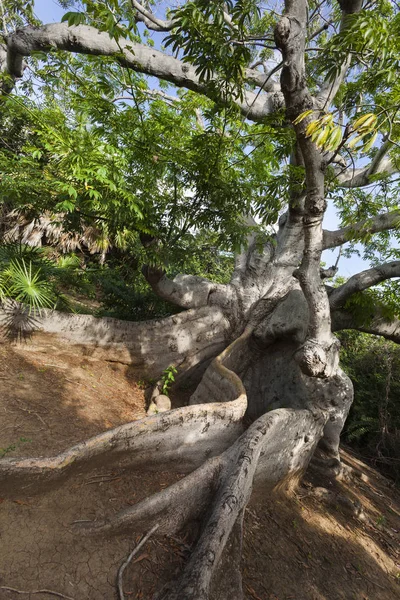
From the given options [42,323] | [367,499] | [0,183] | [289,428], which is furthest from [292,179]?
[367,499]

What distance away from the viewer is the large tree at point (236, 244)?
2.30 meters

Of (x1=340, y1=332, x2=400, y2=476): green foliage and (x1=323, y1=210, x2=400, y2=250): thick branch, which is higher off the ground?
(x1=323, y1=210, x2=400, y2=250): thick branch

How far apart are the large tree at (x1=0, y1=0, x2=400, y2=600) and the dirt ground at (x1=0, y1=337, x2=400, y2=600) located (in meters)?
0.17

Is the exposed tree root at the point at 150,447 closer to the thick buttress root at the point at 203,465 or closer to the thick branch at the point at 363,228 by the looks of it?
the thick buttress root at the point at 203,465

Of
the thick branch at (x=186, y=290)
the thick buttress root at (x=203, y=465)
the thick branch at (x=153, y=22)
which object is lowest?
the thick buttress root at (x=203, y=465)

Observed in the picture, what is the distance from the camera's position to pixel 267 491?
10.4ft

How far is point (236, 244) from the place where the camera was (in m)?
Answer: 4.67

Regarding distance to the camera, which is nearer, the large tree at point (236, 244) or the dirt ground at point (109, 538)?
the dirt ground at point (109, 538)

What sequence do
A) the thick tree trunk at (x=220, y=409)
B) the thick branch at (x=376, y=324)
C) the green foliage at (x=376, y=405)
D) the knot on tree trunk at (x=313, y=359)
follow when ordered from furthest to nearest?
the green foliage at (x=376, y=405), the thick branch at (x=376, y=324), the knot on tree trunk at (x=313, y=359), the thick tree trunk at (x=220, y=409)

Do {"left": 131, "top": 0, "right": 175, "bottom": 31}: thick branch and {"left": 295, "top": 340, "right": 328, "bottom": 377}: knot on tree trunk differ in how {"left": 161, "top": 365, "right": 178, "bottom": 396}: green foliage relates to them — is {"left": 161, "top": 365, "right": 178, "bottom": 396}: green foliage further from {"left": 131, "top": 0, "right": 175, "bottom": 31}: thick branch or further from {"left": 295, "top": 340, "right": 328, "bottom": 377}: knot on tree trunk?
{"left": 131, "top": 0, "right": 175, "bottom": 31}: thick branch

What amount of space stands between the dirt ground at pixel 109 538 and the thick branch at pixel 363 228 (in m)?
3.67

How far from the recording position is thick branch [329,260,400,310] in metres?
4.73

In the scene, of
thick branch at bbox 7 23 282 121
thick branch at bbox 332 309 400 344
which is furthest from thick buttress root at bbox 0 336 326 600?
thick branch at bbox 7 23 282 121

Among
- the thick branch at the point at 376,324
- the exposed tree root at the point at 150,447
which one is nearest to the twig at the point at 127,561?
the exposed tree root at the point at 150,447
